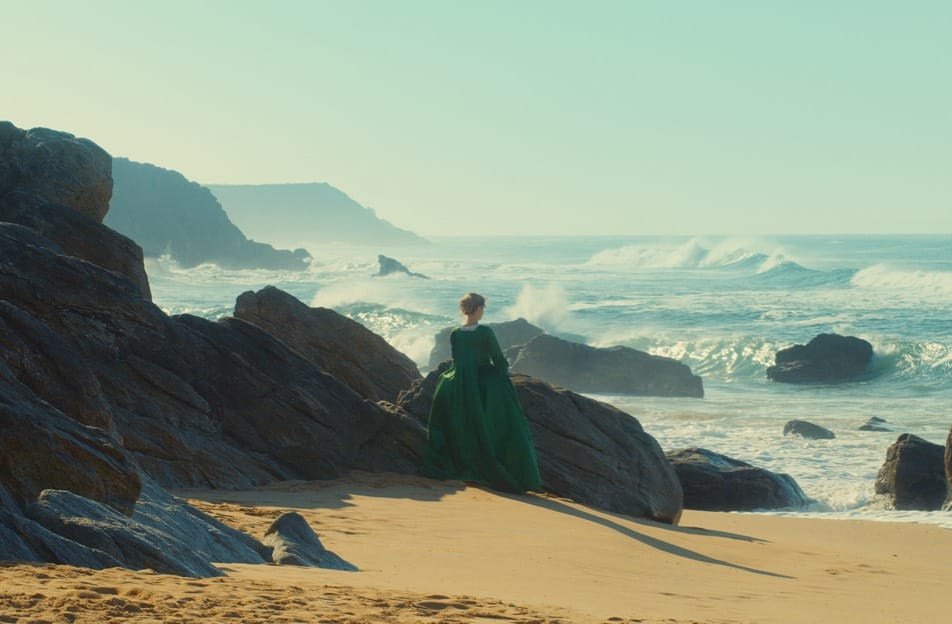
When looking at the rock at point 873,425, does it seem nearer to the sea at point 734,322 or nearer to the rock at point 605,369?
the sea at point 734,322

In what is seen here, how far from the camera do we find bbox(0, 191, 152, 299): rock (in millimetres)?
12578

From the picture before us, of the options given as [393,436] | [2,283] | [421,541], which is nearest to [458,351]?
[393,436]

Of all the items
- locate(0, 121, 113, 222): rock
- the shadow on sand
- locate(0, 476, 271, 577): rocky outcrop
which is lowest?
the shadow on sand

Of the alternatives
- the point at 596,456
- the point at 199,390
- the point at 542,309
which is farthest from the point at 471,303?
the point at 542,309

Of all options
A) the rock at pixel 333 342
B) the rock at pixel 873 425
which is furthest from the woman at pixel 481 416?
the rock at pixel 873 425

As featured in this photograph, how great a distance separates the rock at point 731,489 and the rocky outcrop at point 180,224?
8836 centimetres

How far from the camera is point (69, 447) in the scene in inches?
249

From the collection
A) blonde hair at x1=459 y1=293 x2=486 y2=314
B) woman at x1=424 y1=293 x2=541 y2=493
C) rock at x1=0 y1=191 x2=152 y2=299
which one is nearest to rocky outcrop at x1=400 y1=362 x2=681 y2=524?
woman at x1=424 y1=293 x2=541 y2=493

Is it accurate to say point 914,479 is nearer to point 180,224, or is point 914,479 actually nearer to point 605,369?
point 605,369

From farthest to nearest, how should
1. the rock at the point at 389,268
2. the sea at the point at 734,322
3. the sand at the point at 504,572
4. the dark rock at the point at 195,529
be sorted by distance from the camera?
the rock at the point at 389,268
the sea at the point at 734,322
the dark rock at the point at 195,529
the sand at the point at 504,572

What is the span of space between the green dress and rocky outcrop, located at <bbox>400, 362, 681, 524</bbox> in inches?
24.6

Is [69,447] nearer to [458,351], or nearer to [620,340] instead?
[458,351]

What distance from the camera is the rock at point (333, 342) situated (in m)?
14.1

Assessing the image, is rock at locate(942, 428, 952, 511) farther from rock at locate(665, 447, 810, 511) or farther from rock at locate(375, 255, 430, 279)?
rock at locate(375, 255, 430, 279)
